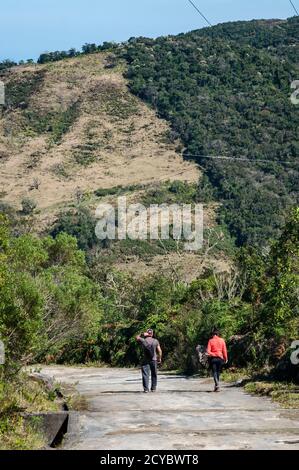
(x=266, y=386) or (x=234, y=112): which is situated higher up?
(x=234, y=112)

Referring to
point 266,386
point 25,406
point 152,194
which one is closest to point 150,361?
point 266,386

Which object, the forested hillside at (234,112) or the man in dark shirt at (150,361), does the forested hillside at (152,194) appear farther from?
the man in dark shirt at (150,361)

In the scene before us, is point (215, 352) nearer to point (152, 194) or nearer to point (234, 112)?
point (152, 194)

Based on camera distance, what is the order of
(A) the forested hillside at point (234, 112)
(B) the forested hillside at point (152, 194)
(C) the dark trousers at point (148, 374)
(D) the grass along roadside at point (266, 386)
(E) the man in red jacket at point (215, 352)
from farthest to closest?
1. (A) the forested hillside at point (234, 112)
2. (B) the forested hillside at point (152, 194)
3. (C) the dark trousers at point (148, 374)
4. (E) the man in red jacket at point (215, 352)
5. (D) the grass along roadside at point (266, 386)

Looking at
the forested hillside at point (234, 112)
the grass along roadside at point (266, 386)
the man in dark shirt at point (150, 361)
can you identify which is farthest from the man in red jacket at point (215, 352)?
the forested hillside at point (234, 112)

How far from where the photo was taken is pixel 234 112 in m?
123

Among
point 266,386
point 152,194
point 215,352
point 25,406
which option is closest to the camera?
point 25,406

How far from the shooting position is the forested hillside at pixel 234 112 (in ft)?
320

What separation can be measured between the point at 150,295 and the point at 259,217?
5085cm

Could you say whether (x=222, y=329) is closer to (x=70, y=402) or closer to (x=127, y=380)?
(x=127, y=380)

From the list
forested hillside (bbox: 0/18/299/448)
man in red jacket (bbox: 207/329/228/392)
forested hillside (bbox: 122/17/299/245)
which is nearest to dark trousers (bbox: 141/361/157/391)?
man in red jacket (bbox: 207/329/228/392)

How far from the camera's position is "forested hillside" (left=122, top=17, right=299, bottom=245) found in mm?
97625

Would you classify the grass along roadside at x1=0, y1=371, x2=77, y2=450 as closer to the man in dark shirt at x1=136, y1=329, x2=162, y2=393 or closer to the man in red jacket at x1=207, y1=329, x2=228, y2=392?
the man in dark shirt at x1=136, y1=329, x2=162, y2=393

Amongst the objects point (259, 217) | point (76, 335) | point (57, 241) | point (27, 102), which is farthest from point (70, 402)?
point (27, 102)
